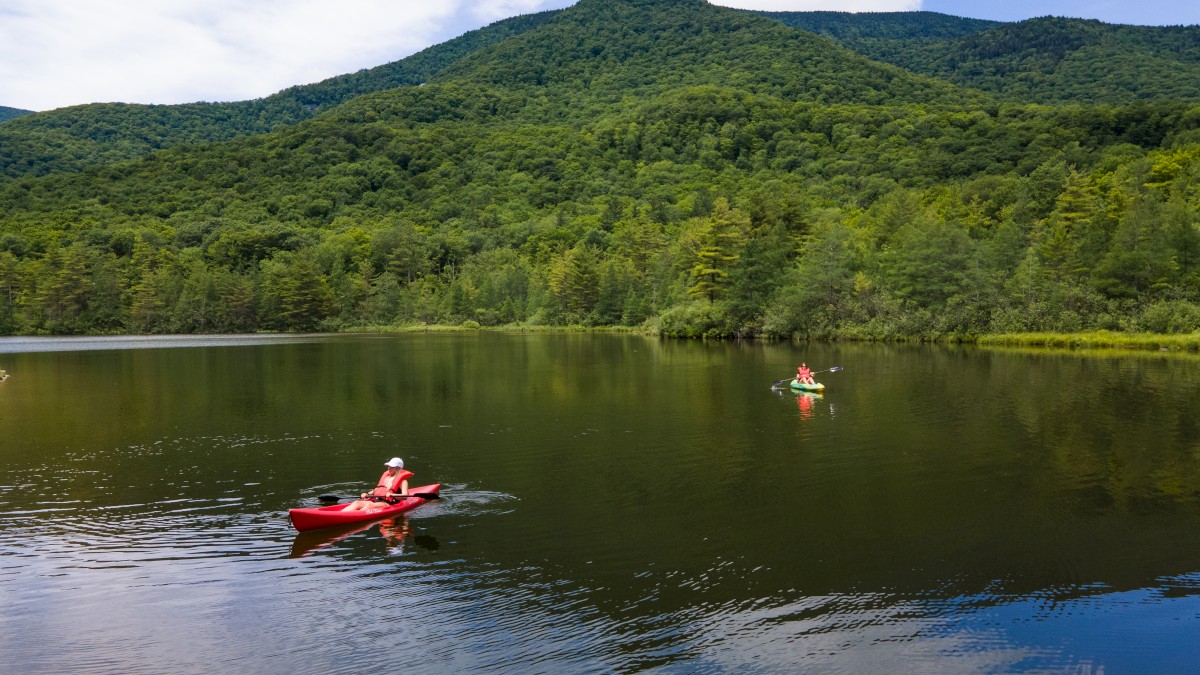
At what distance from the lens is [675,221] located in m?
143

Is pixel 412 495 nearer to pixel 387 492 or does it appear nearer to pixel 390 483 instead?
pixel 390 483

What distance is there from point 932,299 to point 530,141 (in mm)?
131778

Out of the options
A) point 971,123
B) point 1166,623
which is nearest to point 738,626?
point 1166,623

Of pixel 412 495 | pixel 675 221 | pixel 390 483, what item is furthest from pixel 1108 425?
pixel 675 221

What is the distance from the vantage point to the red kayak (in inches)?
589

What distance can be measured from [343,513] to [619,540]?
17.2ft

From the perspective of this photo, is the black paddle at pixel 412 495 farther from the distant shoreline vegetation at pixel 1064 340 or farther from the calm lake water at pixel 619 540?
the distant shoreline vegetation at pixel 1064 340

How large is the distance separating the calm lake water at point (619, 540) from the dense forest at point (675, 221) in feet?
131

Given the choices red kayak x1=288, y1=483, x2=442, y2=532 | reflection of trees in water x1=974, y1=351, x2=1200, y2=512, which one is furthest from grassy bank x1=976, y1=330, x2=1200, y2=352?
red kayak x1=288, y1=483, x2=442, y2=532

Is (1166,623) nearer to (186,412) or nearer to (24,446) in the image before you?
(24,446)

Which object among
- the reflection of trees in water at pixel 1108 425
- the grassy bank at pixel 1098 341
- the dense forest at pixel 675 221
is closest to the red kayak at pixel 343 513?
the reflection of trees in water at pixel 1108 425

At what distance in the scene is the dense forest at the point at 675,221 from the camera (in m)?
71.1

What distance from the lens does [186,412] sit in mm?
31875

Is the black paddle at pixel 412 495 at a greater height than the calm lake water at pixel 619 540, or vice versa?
the black paddle at pixel 412 495
